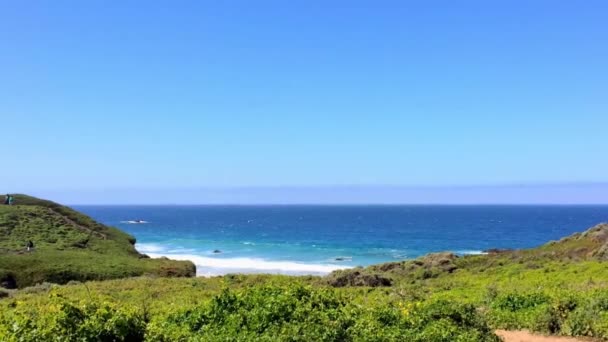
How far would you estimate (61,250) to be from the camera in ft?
174

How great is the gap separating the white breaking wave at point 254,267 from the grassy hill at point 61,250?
9.32 meters

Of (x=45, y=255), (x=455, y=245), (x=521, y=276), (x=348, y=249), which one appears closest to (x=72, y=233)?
(x=45, y=255)

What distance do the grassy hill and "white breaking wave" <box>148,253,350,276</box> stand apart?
30.6 feet

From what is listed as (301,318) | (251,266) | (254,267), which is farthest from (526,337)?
(251,266)

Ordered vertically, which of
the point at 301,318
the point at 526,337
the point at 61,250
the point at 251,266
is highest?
the point at 301,318

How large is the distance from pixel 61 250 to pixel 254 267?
23.1 m

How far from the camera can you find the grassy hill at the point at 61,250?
139 ft

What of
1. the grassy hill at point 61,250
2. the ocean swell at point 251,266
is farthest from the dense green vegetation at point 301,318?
the ocean swell at point 251,266

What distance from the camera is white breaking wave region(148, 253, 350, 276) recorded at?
61344 millimetres

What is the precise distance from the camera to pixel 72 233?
6216cm

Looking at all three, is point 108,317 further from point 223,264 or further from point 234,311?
point 223,264

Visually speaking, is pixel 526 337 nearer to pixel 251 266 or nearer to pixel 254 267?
pixel 254 267

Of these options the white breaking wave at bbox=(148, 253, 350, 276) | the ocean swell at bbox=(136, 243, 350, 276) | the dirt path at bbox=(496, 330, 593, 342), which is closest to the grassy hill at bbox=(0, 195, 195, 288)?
the white breaking wave at bbox=(148, 253, 350, 276)

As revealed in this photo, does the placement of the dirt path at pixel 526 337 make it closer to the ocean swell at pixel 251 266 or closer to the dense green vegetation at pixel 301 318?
the dense green vegetation at pixel 301 318
